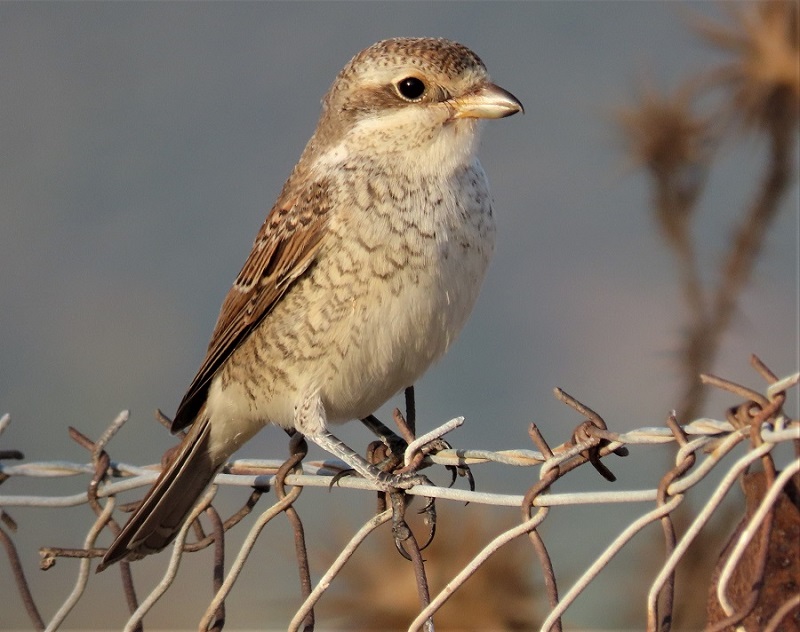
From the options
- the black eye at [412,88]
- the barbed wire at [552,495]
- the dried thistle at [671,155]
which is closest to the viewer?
the barbed wire at [552,495]

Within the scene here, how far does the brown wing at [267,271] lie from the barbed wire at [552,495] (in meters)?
0.43

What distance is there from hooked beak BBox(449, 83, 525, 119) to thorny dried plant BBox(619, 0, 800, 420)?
73 cm

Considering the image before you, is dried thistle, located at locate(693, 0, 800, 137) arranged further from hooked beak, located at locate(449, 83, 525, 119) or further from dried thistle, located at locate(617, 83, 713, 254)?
hooked beak, located at locate(449, 83, 525, 119)

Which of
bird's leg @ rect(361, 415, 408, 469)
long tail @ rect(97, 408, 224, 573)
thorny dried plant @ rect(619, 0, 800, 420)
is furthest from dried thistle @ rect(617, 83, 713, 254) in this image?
long tail @ rect(97, 408, 224, 573)

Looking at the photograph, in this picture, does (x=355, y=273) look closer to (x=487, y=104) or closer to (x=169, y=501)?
(x=487, y=104)

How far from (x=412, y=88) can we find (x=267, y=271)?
1.67 ft

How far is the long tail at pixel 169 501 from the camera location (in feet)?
7.82

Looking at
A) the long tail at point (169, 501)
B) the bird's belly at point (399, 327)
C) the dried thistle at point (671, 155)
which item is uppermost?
the dried thistle at point (671, 155)

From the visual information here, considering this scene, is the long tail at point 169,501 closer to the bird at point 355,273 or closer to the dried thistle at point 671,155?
the bird at point 355,273

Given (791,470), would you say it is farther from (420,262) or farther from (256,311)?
(256,311)

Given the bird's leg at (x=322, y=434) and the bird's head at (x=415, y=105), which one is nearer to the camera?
the bird's leg at (x=322, y=434)

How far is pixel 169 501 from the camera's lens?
246cm

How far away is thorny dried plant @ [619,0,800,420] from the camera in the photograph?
302cm

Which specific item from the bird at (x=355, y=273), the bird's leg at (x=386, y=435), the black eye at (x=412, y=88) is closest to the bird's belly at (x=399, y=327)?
the bird at (x=355, y=273)
